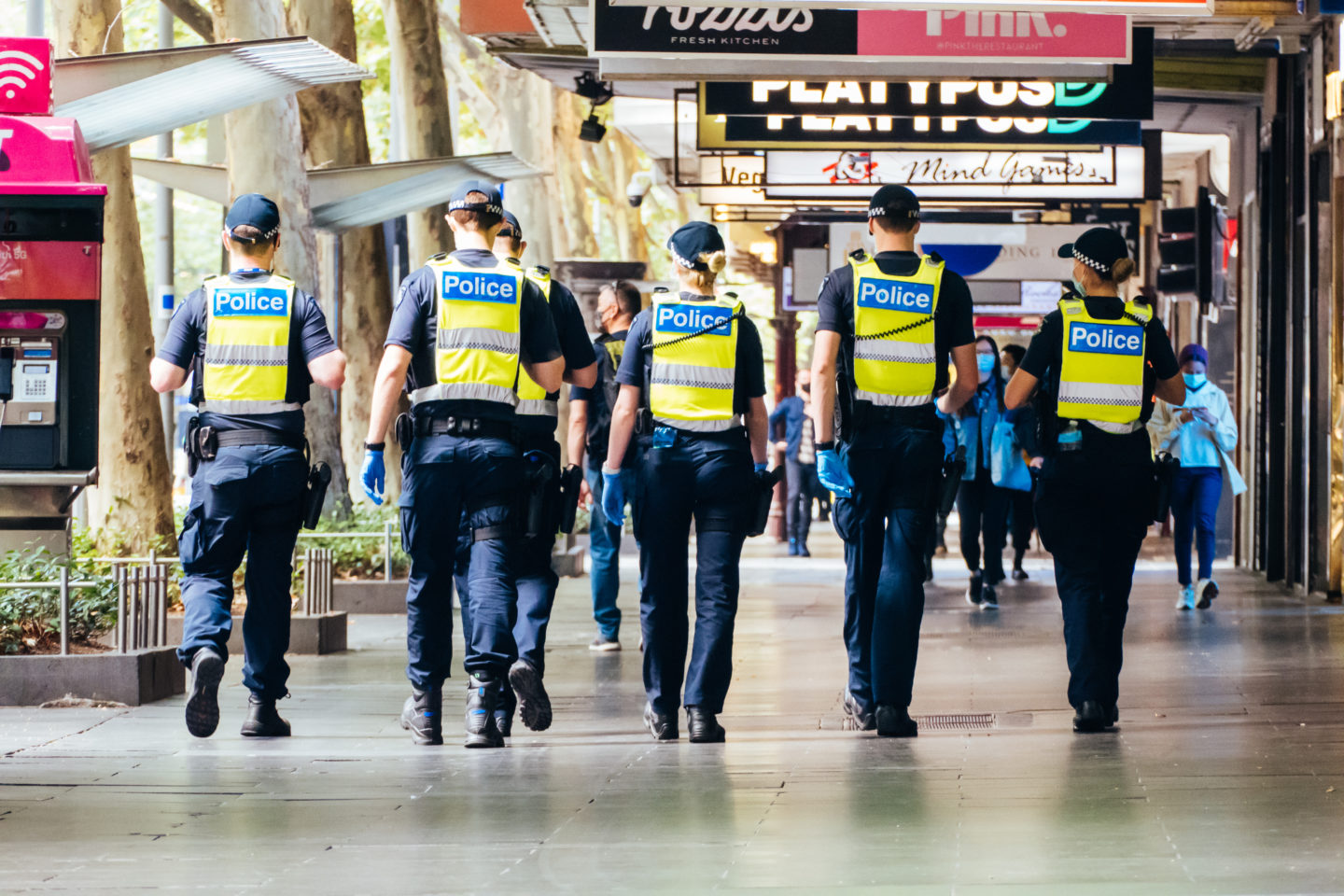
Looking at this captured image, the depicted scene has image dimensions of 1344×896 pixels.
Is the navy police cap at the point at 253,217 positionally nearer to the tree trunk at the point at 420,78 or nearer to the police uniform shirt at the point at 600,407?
the police uniform shirt at the point at 600,407

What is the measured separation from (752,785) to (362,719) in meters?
2.40

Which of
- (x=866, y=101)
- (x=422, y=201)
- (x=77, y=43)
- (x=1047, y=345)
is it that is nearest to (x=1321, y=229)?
(x=866, y=101)

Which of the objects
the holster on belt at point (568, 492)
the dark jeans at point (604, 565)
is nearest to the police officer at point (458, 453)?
the holster on belt at point (568, 492)

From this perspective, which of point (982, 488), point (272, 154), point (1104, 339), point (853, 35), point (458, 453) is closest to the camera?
point (458, 453)

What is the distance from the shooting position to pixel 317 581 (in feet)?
39.3

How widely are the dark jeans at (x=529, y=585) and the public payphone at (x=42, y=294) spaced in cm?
316

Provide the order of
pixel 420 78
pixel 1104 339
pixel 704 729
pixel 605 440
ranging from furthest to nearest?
pixel 420 78 < pixel 605 440 < pixel 1104 339 < pixel 704 729

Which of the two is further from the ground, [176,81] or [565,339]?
[176,81]

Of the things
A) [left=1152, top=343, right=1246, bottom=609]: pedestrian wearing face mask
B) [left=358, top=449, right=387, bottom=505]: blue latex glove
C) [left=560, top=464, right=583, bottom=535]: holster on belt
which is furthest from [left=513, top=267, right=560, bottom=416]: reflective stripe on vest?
[left=1152, top=343, right=1246, bottom=609]: pedestrian wearing face mask

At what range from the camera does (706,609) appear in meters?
7.81

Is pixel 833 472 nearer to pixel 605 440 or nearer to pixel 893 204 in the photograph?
pixel 893 204

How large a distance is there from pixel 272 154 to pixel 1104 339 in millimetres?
6982

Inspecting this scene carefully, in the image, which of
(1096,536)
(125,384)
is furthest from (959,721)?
(125,384)

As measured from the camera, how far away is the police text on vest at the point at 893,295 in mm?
7883
